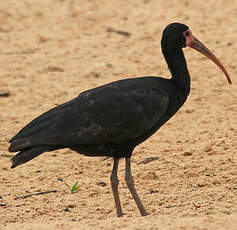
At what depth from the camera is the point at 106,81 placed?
11.0 meters

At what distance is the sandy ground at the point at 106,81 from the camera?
6.81 metres

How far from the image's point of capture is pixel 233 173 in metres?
7.40

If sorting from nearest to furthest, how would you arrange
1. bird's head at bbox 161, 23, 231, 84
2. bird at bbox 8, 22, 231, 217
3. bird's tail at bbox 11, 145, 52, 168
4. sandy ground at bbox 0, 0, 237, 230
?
bird's tail at bbox 11, 145, 52, 168 → bird at bbox 8, 22, 231, 217 → sandy ground at bbox 0, 0, 237, 230 → bird's head at bbox 161, 23, 231, 84

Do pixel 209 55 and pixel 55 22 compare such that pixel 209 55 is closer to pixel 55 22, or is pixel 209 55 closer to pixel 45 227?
pixel 45 227

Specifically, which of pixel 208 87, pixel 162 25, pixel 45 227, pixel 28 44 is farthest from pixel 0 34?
pixel 45 227

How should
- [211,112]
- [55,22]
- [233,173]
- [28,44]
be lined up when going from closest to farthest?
[233,173]
[211,112]
[28,44]
[55,22]

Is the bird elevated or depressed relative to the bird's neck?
depressed

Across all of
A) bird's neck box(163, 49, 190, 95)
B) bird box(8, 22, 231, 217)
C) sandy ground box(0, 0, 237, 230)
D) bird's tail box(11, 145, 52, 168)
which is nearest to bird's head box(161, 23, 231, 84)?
bird's neck box(163, 49, 190, 95)

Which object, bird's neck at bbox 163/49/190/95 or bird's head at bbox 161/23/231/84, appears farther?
bird's head at bbox 161/23/231/84

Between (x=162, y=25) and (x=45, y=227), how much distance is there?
27.1 ft

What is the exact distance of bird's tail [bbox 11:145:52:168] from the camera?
20.0ft

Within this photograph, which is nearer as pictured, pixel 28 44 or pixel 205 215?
pixel 205 215

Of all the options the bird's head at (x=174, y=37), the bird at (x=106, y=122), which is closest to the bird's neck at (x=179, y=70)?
the bird's head at (x=174, y=37)

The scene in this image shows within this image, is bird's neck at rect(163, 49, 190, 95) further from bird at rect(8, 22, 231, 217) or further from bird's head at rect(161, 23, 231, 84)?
bird at rect(8, 22, 231, 217)
